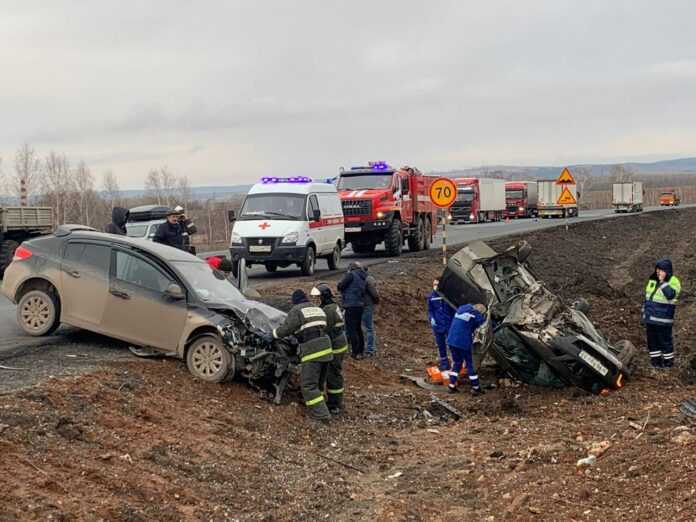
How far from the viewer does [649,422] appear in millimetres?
7863

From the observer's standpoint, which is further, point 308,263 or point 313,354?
point 308,263

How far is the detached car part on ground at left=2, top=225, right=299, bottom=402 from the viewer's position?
30.0 ft

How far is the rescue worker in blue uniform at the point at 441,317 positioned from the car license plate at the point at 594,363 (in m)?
2.44

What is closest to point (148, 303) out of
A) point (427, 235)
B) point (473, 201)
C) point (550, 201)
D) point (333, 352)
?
point (333, 352)

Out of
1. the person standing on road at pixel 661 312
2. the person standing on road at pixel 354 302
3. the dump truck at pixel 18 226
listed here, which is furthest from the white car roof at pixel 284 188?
the person standing on road at pixel 661 312

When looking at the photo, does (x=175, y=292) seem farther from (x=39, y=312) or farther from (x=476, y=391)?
(x=476, y=391)

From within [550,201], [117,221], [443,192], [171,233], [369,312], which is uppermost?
[443,192]

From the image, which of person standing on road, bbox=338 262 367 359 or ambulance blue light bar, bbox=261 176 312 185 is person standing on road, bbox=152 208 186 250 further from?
ambulance blue light bar, bbox=261 176 312 185

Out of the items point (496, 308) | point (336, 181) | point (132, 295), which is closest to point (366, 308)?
point (496, 308)

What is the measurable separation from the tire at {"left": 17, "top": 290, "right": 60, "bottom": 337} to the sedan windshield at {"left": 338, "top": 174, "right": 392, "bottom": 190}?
1488 cm

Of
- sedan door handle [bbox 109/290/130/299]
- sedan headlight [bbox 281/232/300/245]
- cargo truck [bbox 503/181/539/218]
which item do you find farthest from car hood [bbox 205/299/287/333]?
cargo truck [bbox 503/181/539/218]

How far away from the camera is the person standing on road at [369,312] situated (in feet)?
42.5

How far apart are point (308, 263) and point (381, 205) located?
5.42m

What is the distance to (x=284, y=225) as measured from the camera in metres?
18.4
